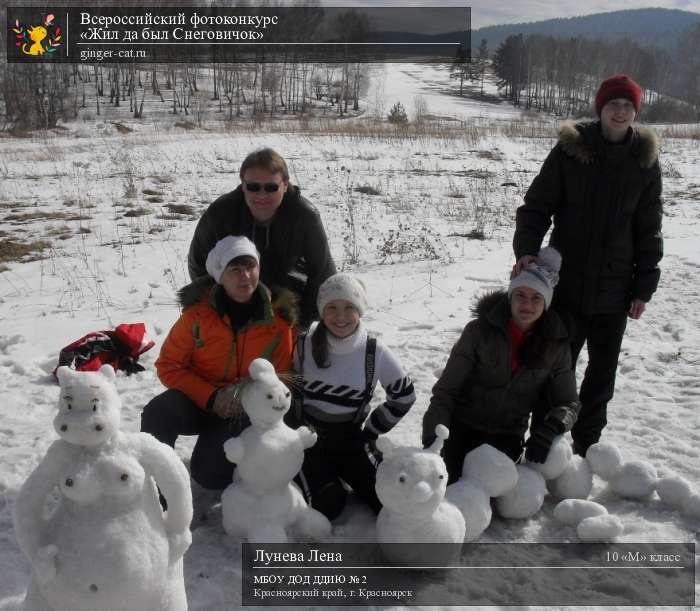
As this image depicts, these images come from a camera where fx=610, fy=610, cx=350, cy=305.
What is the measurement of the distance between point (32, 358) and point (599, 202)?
3679 millimetres

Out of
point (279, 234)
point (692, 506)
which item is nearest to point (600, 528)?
point (692, 506)

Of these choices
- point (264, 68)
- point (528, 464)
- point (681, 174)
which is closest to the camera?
point (528, 464)

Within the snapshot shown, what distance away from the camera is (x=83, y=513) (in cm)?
172

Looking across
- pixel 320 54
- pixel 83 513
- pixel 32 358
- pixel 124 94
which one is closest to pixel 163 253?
pixel 32 358

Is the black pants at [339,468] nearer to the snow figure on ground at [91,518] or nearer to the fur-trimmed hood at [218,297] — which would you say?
the fur-trimmed hood at [218,297]

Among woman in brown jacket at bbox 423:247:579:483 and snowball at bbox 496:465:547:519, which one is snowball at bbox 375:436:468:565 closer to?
snowball at bbox 496:465:547:519

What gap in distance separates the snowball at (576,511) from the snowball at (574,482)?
0.49ft

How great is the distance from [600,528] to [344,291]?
1.46 metres

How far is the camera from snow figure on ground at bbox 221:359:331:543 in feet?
7.60

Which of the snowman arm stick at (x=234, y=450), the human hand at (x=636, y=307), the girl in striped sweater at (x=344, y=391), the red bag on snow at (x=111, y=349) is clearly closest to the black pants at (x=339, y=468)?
the girl in striped sweater at (x=344, y=391)

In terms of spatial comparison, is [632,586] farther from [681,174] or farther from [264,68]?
[264,68]

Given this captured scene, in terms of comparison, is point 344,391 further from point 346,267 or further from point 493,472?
point 346,267

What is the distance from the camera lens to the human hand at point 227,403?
8.61 ft

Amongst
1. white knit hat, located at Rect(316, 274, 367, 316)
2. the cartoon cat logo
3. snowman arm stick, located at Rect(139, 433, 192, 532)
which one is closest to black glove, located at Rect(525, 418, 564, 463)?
white knit hat, located at Rect(316, 274, 367, 316)
